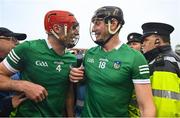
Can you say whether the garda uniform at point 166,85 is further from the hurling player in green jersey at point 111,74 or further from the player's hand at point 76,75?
the player's hand at point 76,75

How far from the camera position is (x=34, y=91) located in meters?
2.83

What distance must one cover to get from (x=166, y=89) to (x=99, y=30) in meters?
0.90

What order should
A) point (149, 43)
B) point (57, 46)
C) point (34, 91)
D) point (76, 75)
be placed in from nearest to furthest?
point (34, 91) < point (76, 75) < point (57, 46) < point (149, 43)

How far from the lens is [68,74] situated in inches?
122

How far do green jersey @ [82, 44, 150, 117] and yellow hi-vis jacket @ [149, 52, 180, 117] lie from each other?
38 centimetres

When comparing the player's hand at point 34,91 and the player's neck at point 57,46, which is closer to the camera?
the player's hand at point 34,91

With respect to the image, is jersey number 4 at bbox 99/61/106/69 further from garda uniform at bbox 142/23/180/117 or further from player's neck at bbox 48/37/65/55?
garda uniform at bbox 142/23/180/117

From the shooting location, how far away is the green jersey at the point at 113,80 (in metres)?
2.86

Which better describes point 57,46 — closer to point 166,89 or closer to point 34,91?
point 34,91

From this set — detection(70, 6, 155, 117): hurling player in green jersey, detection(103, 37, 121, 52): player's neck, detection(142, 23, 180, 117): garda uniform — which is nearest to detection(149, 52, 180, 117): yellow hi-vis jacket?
detection(142, 23, 180, 117): garda uniform

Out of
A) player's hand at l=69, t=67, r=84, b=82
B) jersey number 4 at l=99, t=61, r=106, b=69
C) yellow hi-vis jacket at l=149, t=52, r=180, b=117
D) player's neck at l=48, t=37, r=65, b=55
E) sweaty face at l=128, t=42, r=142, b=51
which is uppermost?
player's neck at l=48, t=37, r=65, b=55

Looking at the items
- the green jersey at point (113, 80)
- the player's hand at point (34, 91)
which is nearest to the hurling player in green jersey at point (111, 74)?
the green jersey at point (113, 80)

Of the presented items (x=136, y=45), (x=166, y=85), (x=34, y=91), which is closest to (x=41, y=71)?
(x=34, y=91)

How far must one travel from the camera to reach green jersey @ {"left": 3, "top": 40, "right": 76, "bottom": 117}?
118 inches
